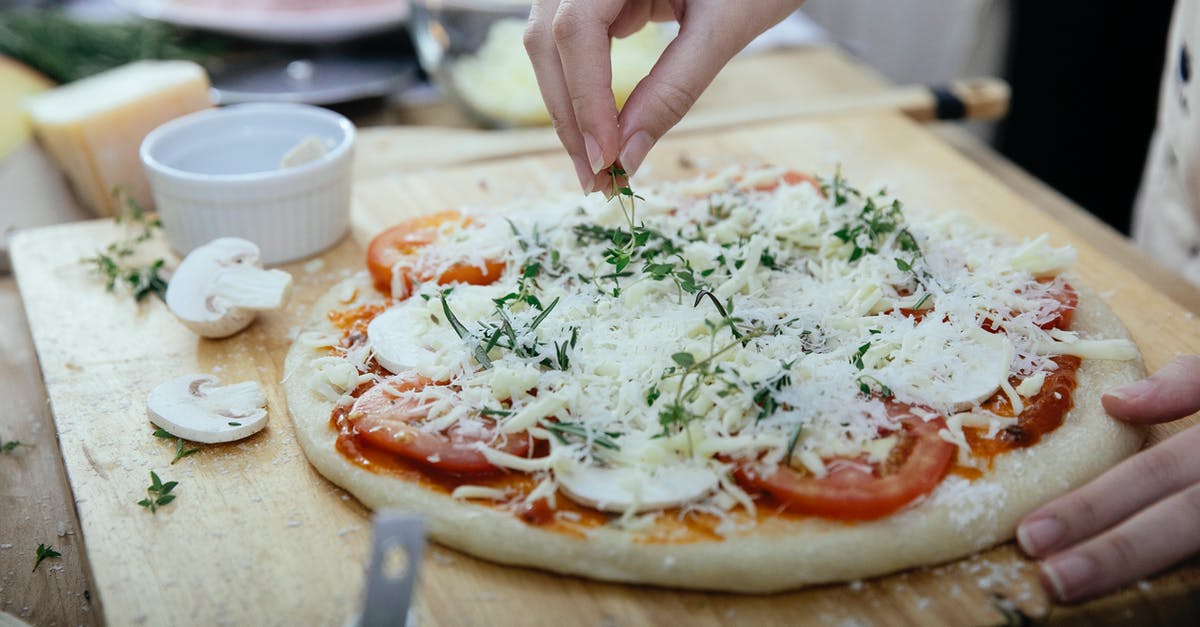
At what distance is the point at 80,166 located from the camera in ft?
10.6

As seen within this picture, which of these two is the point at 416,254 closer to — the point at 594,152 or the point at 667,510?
the point at 594,152

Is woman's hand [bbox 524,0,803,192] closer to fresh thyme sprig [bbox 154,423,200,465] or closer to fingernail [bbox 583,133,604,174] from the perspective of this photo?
fingernail [bbox 583,133,604,174]

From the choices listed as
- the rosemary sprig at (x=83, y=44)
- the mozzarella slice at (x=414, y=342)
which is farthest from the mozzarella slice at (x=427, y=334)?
the rosemary sprig at (x=83, y=44)

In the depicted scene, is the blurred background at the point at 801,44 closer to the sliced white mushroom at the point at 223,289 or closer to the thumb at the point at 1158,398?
the sliced white mushroom at the point at 223,289

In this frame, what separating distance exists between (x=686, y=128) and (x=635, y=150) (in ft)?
4.84

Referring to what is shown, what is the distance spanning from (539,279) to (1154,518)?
140 cm

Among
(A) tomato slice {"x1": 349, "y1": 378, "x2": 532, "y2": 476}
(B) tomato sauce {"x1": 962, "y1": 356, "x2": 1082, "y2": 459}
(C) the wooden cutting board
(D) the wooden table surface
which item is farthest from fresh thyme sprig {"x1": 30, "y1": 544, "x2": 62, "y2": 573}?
(B) tomato sauce {"x1": 962, "y1": 356, "x2": 1082, "y2": 459}

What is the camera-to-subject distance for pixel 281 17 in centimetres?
414

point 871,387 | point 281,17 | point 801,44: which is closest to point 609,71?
point 871,387

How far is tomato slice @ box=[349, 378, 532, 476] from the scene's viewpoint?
6.43ft

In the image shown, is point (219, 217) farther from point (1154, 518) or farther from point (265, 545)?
point (1154, 518)

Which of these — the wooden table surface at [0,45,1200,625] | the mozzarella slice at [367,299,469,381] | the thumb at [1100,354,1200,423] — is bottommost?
the wooden table surface at [0,45,1200,625]

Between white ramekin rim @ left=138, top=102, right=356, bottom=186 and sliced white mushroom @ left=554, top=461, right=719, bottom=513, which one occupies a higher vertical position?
white ramekin rim @ left=138, top=102, right=356, bottom=186

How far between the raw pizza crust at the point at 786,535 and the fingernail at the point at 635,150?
81cm
